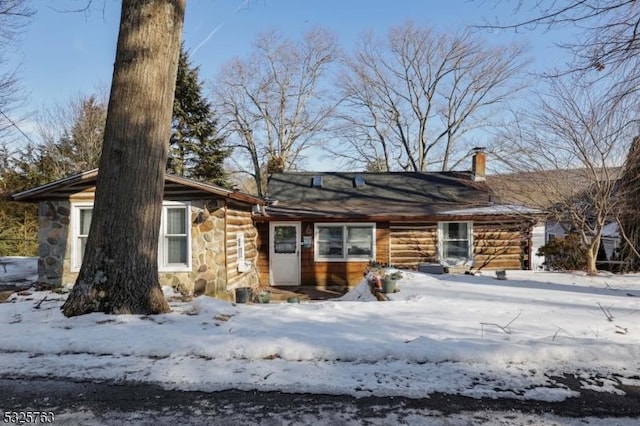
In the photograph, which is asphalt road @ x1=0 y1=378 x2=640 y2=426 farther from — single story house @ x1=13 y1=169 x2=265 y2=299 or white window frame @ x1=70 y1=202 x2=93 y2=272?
white window frame @ x1=70 y1=202 x2=93 y2=272

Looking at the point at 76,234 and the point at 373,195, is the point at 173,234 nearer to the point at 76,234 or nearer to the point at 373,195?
the point at 76,234

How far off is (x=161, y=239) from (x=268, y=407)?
7.43m

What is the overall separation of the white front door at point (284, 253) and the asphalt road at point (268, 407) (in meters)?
9.82

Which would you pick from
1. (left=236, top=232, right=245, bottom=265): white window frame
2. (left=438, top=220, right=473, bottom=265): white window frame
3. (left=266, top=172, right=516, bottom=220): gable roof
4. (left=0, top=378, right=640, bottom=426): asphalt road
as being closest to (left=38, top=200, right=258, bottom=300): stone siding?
(left=236, top=232, right=245, bottom=265): white window frame

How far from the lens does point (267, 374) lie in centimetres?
293

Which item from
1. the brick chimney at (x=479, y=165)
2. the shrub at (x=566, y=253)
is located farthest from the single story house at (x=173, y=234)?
the brick chimney at (x=479, y=165)

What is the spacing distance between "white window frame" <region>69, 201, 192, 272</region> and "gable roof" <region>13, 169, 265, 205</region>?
0.87 ft

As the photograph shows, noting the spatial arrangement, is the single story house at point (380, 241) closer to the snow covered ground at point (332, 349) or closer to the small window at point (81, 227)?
the small window at point (81, 227)

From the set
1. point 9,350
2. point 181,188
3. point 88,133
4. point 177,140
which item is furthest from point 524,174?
point 88,133

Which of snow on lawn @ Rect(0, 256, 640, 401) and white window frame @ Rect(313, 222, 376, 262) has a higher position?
white window frame @ Rect(313, 222, 376, 262)

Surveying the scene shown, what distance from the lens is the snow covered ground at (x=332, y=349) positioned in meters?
2.82

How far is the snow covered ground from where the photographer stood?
282 cm

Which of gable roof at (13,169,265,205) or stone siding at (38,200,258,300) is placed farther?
stone siding at (38,200,258,300)

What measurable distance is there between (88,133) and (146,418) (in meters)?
24.6
